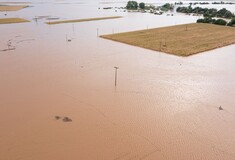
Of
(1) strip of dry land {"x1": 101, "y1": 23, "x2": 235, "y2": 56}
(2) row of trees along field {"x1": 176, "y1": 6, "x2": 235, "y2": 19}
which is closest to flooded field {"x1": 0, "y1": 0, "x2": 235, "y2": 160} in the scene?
(1) strip of dry land {"x1": 101, "y1": 23, "x2": 235, "y2": 56}

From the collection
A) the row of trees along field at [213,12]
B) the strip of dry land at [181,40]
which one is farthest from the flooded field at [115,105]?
the row of trees along field at [213,12]

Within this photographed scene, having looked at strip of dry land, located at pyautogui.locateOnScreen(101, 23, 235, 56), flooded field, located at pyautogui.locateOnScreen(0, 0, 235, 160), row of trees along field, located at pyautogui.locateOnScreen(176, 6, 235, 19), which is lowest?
flooded field, located at pyautogui.locateOnScreen(0, 0, 235, 160)

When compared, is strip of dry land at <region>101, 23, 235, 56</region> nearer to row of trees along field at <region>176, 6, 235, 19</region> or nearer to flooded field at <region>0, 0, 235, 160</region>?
flooded field at <region>0, 0, 235, 160</region>

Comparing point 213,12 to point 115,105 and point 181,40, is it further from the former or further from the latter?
point 115,105

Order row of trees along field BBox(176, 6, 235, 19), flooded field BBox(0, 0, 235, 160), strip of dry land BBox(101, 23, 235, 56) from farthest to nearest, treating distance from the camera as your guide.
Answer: row of trees along field BBox(176, 6, 235, 19)
strip of dry land BBox(101, 23, 235, 56)
flooded field BBox(0, 0, 235, 160)

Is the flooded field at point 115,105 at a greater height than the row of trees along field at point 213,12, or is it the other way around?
the row of trees along field at point 213,12

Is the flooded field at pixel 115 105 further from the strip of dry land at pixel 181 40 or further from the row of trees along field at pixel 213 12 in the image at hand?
the row of trees along field at pixel 213 12

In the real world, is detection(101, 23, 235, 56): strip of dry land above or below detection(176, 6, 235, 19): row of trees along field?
→ below
